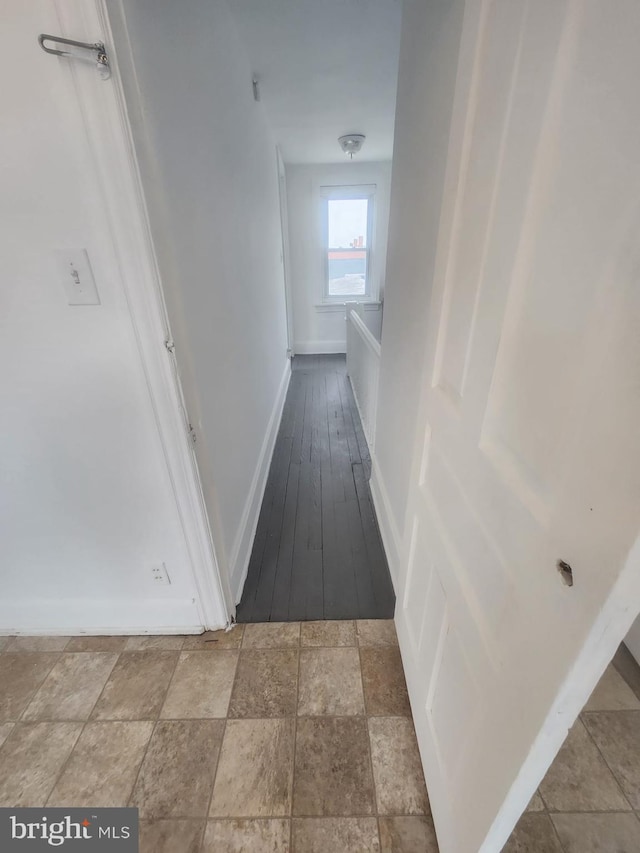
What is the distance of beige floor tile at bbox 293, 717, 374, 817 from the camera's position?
979mm

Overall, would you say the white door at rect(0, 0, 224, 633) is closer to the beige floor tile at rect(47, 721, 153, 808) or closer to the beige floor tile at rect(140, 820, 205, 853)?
the beige floor tile at rect(47, 721, 153, 808)

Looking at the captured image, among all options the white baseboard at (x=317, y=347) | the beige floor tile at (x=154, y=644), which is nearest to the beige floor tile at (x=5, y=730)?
the beige floor tile at (x=154, y=644)

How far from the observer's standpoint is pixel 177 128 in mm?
1049

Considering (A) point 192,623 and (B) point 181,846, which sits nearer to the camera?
(B) point 181,846

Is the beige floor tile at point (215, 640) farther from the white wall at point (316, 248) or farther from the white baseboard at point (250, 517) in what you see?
the white wall at point (316, 248)

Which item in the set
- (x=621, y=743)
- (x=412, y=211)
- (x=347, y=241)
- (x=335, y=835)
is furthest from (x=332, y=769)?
(x=347, y=241)

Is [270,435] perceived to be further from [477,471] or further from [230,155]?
[477,471]

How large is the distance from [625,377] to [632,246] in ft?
0.43

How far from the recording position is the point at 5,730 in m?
1.17

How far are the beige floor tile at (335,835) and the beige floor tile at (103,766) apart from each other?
1.68 feet

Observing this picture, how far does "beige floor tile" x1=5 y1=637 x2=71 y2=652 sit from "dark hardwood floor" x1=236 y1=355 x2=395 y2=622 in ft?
2.36

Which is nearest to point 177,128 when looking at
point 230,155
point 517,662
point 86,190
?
point 86,190

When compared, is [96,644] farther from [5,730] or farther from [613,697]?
[613,697]

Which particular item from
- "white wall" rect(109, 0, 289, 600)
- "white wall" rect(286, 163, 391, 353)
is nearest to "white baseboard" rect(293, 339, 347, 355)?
"white wall" rect(286, 163, 391, 353)
